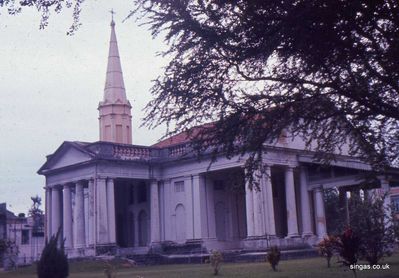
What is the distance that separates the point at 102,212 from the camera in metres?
37.3

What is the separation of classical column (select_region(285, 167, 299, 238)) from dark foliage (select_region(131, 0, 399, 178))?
2263cm

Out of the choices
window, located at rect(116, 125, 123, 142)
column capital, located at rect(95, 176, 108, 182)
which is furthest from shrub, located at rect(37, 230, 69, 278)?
window, located at rect(116, 125, 123, 142)

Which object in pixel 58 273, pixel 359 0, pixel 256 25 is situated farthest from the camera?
pixel 58 273

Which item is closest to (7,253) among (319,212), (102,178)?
(102,178)

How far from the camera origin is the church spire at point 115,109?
45656mm

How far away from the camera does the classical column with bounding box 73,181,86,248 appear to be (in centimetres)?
3909

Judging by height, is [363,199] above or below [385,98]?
below

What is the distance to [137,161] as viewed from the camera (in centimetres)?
3947

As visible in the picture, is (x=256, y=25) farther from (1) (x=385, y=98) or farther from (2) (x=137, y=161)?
(2) (x=137, y=161)

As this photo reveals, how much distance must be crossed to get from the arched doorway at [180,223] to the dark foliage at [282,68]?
1007 inches

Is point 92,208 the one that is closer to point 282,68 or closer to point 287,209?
point 287,209

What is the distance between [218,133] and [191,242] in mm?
25588

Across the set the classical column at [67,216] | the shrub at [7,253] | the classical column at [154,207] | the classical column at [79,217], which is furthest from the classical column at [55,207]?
the classical column at [154,207]

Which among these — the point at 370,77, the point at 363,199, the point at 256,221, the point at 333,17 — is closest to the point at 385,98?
the point at 370,77
